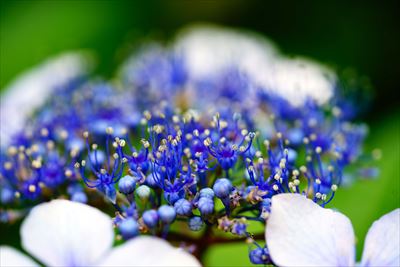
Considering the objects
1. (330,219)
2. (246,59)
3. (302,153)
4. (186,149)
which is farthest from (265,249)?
(246,59)

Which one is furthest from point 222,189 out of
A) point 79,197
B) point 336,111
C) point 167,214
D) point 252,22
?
point 252,22

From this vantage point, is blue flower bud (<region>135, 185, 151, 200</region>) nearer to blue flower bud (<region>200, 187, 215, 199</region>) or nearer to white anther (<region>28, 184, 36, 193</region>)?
blue flower bud (<region>200, 187, 215, 199</region>)

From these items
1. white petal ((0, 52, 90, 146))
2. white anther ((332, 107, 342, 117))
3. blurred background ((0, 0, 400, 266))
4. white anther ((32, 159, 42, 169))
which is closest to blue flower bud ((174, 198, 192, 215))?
white anther ((32, 159, 42, 169))

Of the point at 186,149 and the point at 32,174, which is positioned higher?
the point at 186,149

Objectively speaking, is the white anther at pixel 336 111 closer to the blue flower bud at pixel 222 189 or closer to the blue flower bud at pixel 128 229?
the blue flower bud at pixel 222 189

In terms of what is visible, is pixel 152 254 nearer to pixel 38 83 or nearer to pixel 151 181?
pixel 151 181

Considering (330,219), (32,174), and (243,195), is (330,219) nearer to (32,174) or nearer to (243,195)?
(243,195)

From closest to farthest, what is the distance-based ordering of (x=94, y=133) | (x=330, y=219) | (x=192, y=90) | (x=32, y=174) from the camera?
(x=330, y=219) < (x=32, y=174) < (x=94, y=133) < (x=192, y=90)
